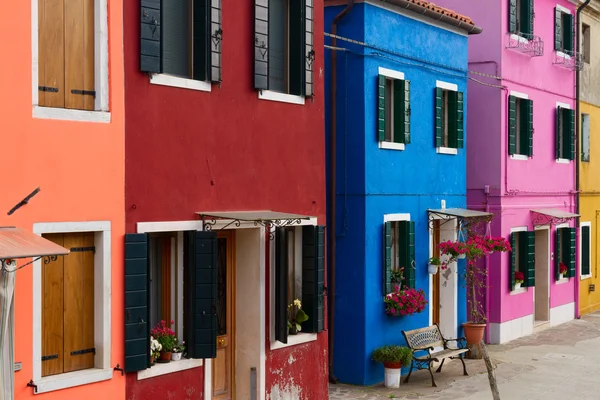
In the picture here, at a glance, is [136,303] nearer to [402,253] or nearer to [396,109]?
[402,253]

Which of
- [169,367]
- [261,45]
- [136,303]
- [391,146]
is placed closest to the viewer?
[136,303]

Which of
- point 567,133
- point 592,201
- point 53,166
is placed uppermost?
point 567,133

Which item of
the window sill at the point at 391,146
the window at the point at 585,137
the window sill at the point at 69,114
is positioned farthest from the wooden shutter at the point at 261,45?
the window at the point at 585,137

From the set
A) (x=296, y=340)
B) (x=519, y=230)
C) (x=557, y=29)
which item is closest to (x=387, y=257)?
(x=296, y=340)

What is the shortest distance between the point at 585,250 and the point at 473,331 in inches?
334

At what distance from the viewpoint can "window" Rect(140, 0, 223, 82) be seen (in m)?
10.5

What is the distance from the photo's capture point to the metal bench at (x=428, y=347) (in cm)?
1503

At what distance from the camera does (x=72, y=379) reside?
9.01 metres

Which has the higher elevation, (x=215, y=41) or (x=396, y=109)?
(x=215, y=41)

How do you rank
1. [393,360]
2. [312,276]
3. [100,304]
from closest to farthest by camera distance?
[100,304]
[312,276]
[393,360]

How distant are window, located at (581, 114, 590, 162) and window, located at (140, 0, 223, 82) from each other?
16033 mm

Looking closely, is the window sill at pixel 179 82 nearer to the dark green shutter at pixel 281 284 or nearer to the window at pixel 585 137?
the dark green shutter at pixel 281 284

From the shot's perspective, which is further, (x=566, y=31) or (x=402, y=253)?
(x=566, y=31)

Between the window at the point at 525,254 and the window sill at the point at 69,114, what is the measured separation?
492 inches
